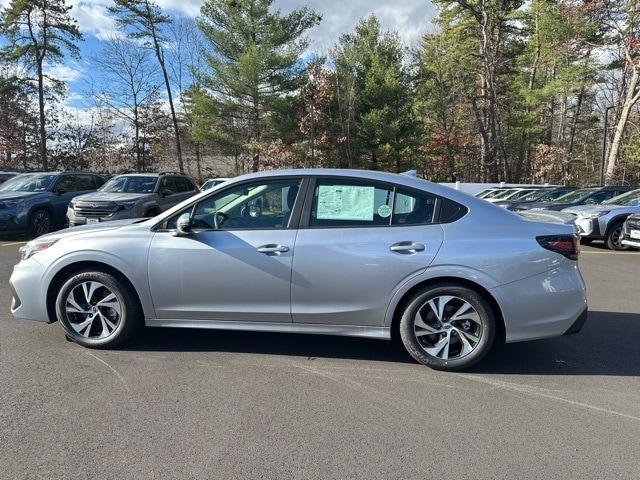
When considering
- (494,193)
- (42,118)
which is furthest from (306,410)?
(42,118)

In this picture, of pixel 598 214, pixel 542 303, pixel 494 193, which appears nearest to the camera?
pixel 542 303

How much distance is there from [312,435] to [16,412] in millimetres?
2016

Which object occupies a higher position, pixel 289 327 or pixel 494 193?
pixel 494 193

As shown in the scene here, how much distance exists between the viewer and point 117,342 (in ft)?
14.9

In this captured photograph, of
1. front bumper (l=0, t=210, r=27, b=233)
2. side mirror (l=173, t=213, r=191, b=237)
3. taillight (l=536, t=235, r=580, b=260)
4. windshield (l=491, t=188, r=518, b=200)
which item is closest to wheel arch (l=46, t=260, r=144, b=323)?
side mirror (l=173, t=213, r=191, b=237)

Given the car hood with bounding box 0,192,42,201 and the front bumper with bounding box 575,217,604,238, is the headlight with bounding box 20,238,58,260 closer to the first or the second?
the car hood with bounding box 0,192,42,201

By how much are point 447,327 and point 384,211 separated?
3.59 feet

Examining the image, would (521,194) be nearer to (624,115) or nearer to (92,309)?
(624,115)

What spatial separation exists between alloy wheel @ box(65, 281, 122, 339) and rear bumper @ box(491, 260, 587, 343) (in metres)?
3.33

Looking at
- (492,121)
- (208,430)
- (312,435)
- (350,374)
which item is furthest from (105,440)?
(492,121)

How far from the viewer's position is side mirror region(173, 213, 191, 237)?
169 inches

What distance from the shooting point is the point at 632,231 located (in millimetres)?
11227

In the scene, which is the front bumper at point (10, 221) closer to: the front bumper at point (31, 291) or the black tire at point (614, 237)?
the front bumper at point (31, 291)

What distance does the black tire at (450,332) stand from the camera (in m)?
4.07
